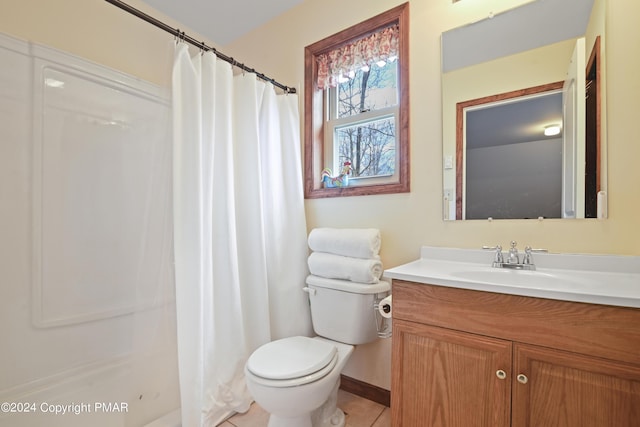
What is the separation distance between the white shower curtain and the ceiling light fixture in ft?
4.23

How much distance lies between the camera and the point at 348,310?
1434mm

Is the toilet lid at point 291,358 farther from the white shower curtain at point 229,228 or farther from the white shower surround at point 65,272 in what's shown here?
the white shower surround at point 65,272

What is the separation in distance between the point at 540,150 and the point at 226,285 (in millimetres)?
1651

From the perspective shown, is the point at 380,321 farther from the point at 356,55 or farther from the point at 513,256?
the point at 356,55

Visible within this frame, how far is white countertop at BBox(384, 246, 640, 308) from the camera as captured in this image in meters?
0.77

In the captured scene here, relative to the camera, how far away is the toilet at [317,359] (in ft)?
3.59

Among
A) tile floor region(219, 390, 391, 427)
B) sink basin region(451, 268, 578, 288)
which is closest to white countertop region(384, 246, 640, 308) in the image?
sink basin region(451, 268, 578, 288)

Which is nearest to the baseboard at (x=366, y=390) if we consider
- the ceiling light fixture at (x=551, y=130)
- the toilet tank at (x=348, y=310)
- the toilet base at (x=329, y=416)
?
the toilet base at (x=329, y=416)

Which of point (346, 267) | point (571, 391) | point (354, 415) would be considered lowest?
point (354, 415)

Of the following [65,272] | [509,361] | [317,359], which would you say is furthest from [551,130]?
[65,272]

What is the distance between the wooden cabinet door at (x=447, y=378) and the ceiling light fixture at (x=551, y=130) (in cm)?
94

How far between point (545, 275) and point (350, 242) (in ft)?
2.78

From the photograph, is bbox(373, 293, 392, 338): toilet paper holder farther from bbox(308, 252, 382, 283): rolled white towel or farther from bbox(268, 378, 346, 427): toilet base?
bbox(268, 378, 346, 427): toilet base

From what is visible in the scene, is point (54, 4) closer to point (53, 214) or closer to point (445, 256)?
point (53, 214)
